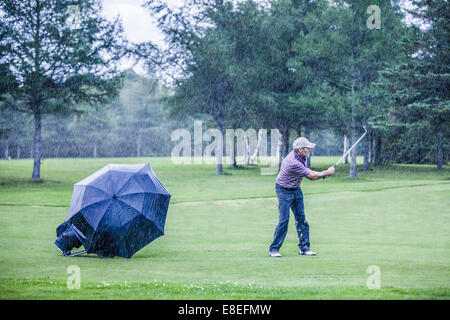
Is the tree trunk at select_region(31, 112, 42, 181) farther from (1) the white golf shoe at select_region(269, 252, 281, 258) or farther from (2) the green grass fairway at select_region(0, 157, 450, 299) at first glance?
(1) the white golf shoe at select_region(269, 252, 281, 258)

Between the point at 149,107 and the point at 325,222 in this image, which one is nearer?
the point at 325,222

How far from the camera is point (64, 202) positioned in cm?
2611

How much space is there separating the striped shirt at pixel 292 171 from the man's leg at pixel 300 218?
259 millimetres

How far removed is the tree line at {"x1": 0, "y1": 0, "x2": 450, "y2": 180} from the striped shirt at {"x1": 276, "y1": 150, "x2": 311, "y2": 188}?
24.5 m

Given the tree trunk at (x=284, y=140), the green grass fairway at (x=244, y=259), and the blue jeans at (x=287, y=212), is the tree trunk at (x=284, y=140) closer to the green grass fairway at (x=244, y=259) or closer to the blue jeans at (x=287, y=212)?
the green grass fairway at (x=244, y=259)

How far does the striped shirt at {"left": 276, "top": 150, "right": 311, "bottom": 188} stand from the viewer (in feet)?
32.9

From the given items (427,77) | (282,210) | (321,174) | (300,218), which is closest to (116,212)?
(282,210)

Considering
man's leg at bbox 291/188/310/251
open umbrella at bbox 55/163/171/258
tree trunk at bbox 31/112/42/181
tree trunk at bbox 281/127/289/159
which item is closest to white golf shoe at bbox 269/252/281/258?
man's leg at bbox 291/188/310/251

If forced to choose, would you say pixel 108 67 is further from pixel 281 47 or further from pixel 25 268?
pixel 25 268

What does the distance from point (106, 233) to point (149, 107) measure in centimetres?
10644

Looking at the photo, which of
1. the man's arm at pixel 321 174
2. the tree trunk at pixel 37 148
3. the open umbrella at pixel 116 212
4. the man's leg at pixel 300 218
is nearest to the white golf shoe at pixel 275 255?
the man's leg at pixel 300 218
